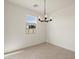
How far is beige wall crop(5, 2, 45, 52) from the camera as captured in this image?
4332 millimetres

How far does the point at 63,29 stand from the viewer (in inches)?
207

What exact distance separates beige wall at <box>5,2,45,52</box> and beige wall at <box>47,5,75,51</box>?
163cm

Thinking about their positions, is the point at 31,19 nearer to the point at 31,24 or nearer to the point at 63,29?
the point at 31,24

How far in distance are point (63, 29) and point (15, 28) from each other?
10.4 feet

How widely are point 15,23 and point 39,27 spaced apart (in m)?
2.09

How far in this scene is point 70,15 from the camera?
4789 mm

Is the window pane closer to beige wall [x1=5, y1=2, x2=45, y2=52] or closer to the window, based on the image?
the window

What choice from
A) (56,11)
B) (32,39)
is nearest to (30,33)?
(32,39)

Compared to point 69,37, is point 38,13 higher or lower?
higher

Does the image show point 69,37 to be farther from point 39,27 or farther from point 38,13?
point 38,13

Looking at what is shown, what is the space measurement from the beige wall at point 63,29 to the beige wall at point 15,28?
1.63 metres

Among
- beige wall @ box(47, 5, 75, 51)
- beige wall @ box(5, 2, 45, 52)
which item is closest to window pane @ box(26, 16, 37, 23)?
beige wall @ box(5, 2, 45, 52)

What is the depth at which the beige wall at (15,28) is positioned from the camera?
4332 mm

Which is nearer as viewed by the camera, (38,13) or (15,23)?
(15,23)
